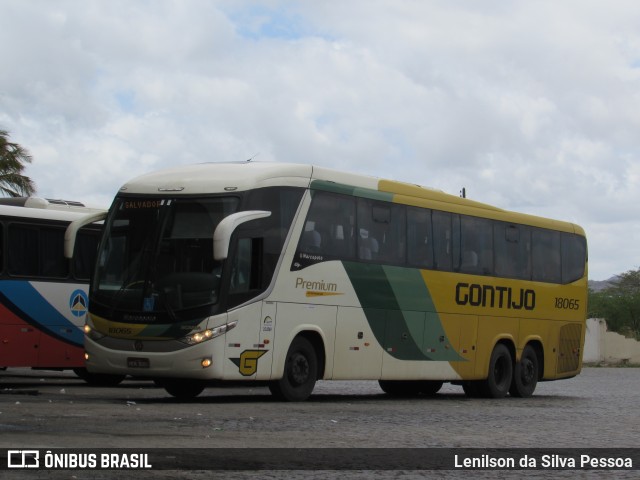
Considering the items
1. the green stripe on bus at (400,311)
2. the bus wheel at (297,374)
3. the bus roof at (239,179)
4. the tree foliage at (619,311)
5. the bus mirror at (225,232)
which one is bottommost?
the bus wheel at (297,374)

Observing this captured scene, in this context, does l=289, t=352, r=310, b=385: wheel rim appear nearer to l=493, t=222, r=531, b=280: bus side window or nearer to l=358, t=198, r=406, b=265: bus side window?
l=358, t=198, r=406, b=265: bus side window

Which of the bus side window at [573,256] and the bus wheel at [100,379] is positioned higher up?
the bus side window at [573,256]

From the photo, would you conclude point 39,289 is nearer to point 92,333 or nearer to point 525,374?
point 92,333

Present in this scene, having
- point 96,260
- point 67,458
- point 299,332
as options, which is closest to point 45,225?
point 96,260

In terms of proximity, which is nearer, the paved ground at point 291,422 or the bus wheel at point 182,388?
the paved ground at point 291,422

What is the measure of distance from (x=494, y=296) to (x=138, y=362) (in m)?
8.81

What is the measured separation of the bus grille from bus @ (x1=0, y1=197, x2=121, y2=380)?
387 inches

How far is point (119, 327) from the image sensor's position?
60.4 ft

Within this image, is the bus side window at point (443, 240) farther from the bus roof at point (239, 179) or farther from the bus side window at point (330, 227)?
the bus side window at point (330, 227)

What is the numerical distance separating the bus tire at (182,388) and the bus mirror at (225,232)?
2.79m

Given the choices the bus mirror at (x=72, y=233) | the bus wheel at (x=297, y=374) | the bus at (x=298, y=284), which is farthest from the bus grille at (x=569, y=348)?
the bus mirror at (x=72, y=233)

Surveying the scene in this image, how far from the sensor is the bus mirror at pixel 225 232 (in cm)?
1713

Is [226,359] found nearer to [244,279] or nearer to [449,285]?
[244,279]

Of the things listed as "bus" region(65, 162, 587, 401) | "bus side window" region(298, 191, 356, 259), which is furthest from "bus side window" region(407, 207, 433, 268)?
"bus side window" region(298, 191, 356, 259)
